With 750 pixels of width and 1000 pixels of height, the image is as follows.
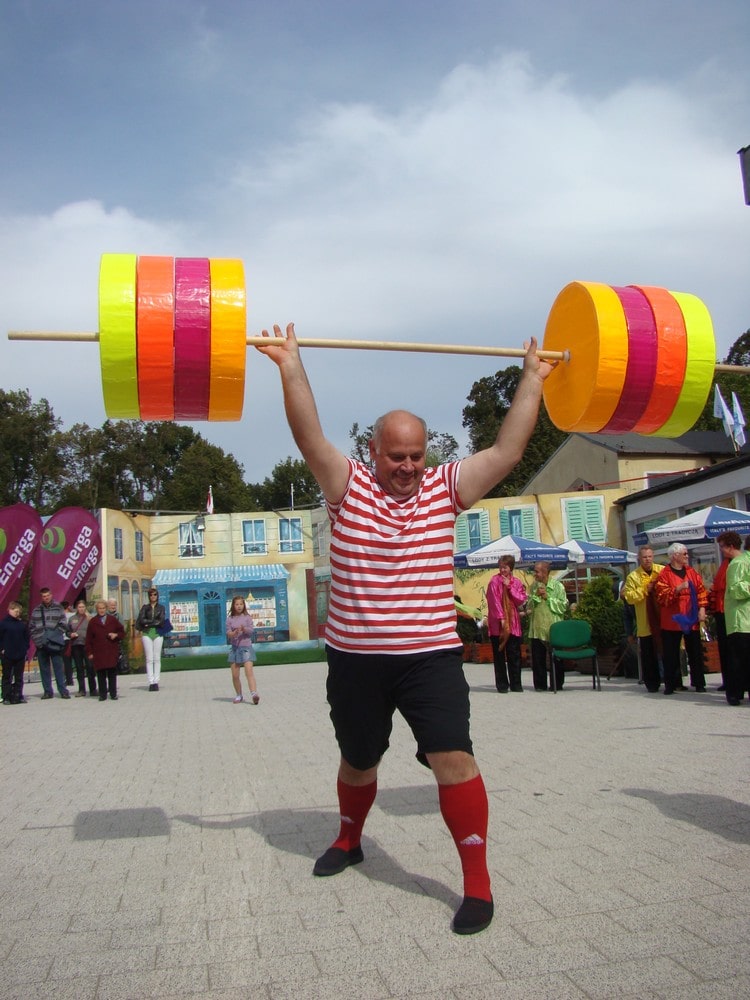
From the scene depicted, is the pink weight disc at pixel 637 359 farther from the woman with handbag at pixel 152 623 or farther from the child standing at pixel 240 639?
the woman with handbag at pixel 152 623

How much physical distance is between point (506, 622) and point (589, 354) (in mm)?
8246

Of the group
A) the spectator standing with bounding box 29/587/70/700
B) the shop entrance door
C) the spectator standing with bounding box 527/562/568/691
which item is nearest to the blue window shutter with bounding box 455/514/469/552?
the shop entrance door

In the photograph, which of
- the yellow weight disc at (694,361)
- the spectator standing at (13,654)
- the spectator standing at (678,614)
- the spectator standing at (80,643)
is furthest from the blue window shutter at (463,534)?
the yellow weight disc at (694,361)

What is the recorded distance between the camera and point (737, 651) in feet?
31.6

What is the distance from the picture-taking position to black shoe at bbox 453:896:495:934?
11.0 feet

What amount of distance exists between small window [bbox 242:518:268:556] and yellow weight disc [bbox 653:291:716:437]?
1357 inches

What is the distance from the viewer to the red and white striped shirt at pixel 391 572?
12.0ft

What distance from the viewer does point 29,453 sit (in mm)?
56750

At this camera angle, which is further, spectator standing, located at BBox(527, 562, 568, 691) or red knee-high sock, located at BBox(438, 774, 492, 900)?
spectator standing, located at BBox(527, 562, 568, 691)

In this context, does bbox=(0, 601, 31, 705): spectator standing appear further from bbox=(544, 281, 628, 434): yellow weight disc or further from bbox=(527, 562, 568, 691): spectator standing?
bbox=(544, 281, 628, 434): yellow weight disc

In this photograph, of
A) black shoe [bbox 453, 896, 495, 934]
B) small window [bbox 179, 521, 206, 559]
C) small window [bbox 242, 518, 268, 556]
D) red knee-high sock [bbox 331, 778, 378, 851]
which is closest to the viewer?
black shoe [bbox 453, 896, 495, 934]

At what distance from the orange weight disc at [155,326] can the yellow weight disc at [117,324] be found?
0.11 feet

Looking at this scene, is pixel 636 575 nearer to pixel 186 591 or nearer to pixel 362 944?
pixel 362 944

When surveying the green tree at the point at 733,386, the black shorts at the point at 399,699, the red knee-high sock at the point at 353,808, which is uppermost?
the green tree at the point at 733,386
